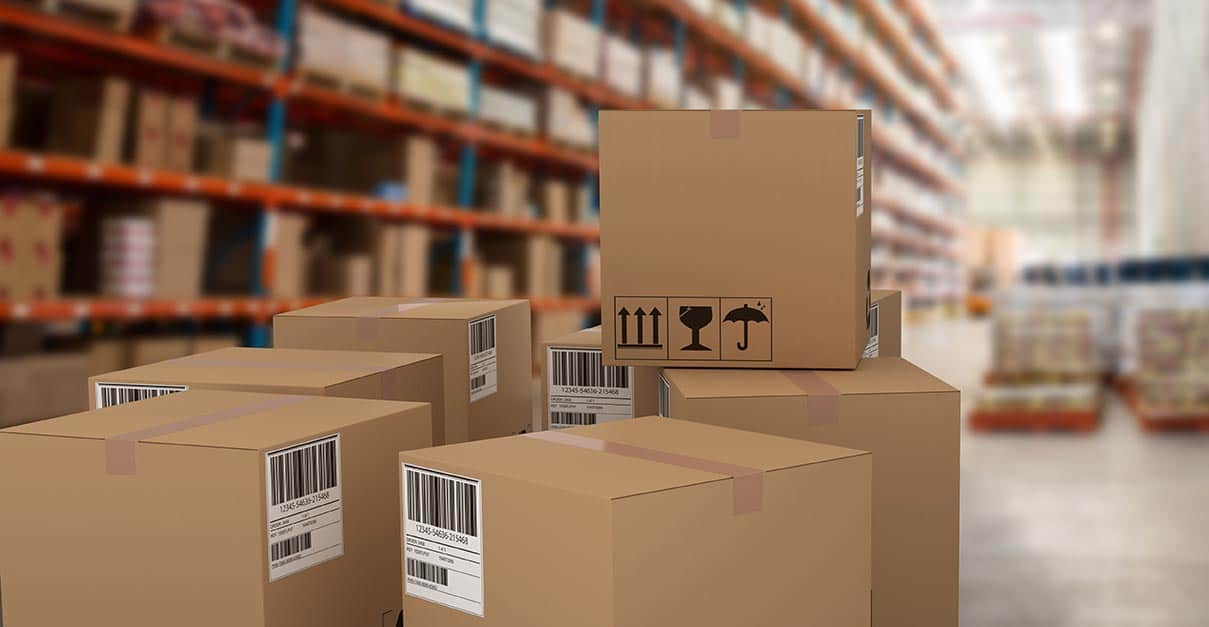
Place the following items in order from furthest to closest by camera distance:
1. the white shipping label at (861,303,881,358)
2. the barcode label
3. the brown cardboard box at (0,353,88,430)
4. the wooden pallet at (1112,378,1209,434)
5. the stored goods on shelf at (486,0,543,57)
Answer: the stored goods on shelf at (486,0,543,57), the wooden pallet at (1112,378,1209,434), the brown cardboard box at (0,353,88,430), the white shipping label at (861,303,881,358), the barcode label

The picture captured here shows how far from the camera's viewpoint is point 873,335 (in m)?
1.94

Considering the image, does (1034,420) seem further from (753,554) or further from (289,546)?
(289,546)

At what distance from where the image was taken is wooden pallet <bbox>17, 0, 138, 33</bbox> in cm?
359

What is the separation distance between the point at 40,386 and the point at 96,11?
1.41 metres

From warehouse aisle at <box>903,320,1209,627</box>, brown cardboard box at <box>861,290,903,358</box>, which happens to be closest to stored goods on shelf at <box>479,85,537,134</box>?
warehouse aisle at <box>903,320,1209,627</box>

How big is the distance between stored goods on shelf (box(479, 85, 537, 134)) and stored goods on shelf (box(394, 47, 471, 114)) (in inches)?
8.3

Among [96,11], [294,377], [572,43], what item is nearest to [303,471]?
[294,377]

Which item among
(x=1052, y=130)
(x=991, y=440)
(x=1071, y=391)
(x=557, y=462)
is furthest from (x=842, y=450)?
(x=1052, y=130)

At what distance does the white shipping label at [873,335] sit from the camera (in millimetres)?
1895

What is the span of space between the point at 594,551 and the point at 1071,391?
5616mm

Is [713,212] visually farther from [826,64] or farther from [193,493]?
[826,64]

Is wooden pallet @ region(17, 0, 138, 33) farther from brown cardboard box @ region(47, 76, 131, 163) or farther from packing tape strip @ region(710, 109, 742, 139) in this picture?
packing tape strip @ region(710, 109, 742, 139)

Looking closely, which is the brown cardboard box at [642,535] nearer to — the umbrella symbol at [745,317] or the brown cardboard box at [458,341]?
the umbrella symbol at [745,317]

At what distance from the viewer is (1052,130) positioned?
102 ft
